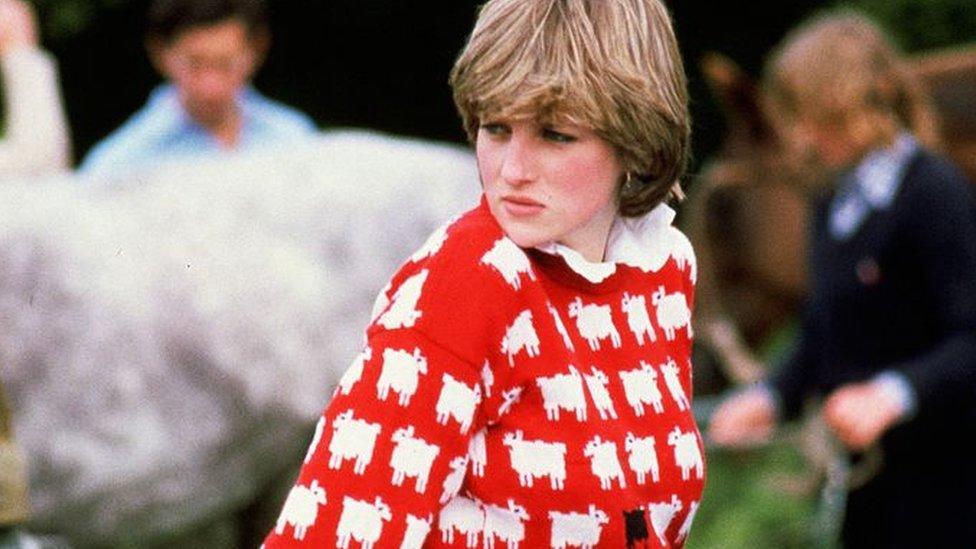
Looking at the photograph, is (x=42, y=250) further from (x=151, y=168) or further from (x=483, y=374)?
(x=483, y=374)

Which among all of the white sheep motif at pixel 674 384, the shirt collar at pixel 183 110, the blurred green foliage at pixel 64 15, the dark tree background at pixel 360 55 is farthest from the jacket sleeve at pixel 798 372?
the blurred green foliage at pixel 64 15

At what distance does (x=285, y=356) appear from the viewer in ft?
14.0

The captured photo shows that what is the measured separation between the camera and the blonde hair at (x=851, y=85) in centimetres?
376

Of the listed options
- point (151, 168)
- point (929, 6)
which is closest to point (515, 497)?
point (151, 168)

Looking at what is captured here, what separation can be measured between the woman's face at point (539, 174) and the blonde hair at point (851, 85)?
6.33 feet

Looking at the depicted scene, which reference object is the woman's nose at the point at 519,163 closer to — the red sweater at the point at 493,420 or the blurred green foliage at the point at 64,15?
the red sweater at the point at 493,420

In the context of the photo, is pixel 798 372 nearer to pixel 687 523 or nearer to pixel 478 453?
pixel 687 523

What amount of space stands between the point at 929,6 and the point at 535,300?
640 centimetres

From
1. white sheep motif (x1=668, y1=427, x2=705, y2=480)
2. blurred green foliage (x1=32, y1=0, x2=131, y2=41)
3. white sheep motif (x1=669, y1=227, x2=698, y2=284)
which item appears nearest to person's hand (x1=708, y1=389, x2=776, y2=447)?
white sheep motif (x1=669, y1=227, x2=698, y2=284)

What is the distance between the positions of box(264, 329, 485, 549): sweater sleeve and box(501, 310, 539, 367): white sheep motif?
4cm

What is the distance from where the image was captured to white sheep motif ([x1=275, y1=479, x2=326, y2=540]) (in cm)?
182

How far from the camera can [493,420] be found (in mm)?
1865

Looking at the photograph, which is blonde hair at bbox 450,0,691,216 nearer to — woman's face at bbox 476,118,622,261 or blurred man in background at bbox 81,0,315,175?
woman's face at bbox 476,118,622,261

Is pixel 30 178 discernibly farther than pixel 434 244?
Yes
